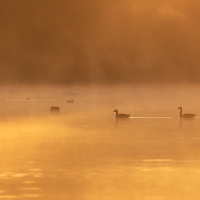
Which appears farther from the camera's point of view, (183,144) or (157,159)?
(183,144)

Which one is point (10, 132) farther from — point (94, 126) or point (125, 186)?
point (125, 186)

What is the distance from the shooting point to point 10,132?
26.4m

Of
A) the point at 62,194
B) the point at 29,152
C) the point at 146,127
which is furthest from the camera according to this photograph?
the point at 146,127

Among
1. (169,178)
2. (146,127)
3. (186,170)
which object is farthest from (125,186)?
(146,127)

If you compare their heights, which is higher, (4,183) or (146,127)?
(146,127)

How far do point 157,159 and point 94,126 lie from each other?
12467mm

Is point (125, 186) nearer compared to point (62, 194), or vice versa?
point (62, 194)

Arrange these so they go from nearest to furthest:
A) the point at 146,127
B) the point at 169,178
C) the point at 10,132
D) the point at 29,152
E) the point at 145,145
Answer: the point at 169,178 < the point at 29,152 < the point at 145,145 < the point at 10,132 < the point at 146,127

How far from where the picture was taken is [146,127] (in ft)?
95.9

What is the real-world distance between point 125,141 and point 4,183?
31.0 feet

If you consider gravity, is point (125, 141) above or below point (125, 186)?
above

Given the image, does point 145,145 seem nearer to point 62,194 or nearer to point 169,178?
point 169,178

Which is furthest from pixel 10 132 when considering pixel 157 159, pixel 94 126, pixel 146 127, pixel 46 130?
pixel 157 159

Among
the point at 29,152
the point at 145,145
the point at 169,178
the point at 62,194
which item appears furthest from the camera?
the point at 145,145
